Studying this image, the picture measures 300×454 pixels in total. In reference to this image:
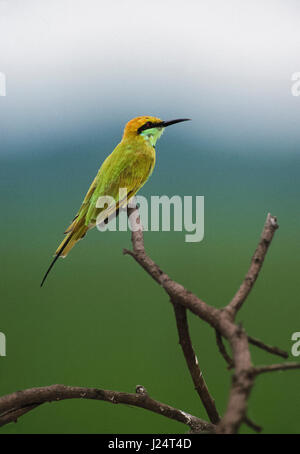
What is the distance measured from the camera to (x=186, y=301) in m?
0.81

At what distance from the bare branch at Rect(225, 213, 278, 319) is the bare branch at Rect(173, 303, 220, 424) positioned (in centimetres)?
17

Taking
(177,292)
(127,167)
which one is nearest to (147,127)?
(127,167)

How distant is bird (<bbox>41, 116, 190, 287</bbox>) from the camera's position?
145 centimetres

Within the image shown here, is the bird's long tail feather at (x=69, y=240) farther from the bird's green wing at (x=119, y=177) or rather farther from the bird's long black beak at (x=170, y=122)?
the bird's long black beak at (x=170, y=122)

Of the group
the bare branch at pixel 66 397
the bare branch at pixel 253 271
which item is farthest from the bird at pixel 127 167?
the bare branch at pixel 253 271

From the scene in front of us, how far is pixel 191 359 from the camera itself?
3.23ft

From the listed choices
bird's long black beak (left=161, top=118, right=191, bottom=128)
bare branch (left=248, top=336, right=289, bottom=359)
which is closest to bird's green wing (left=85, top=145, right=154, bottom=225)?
bird's long black beak (left=161, top=118, right=191, bottom=128)

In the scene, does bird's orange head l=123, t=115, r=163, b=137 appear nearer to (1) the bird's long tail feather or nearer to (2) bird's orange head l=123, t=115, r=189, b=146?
(2) bird's orange head l=123, t=115, r=189, b=146

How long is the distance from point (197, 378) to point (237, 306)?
0.33 meters

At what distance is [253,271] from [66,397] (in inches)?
20.0

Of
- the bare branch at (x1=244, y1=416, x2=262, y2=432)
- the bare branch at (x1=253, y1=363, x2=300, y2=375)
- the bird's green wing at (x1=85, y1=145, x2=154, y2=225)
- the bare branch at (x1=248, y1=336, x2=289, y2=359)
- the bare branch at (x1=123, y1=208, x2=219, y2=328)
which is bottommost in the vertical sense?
the bare branch at (x1=244, y1=416, x2=262, y2=432)

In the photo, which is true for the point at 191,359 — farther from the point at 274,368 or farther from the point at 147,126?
the point at 147,126

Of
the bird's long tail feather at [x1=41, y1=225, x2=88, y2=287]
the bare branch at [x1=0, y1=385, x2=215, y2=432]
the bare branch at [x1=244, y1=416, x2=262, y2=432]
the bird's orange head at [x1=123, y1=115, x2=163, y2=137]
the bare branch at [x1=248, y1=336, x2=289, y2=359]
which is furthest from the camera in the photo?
the bird's orange head at [x1=123, y1=115, x2=163, y2=137]
